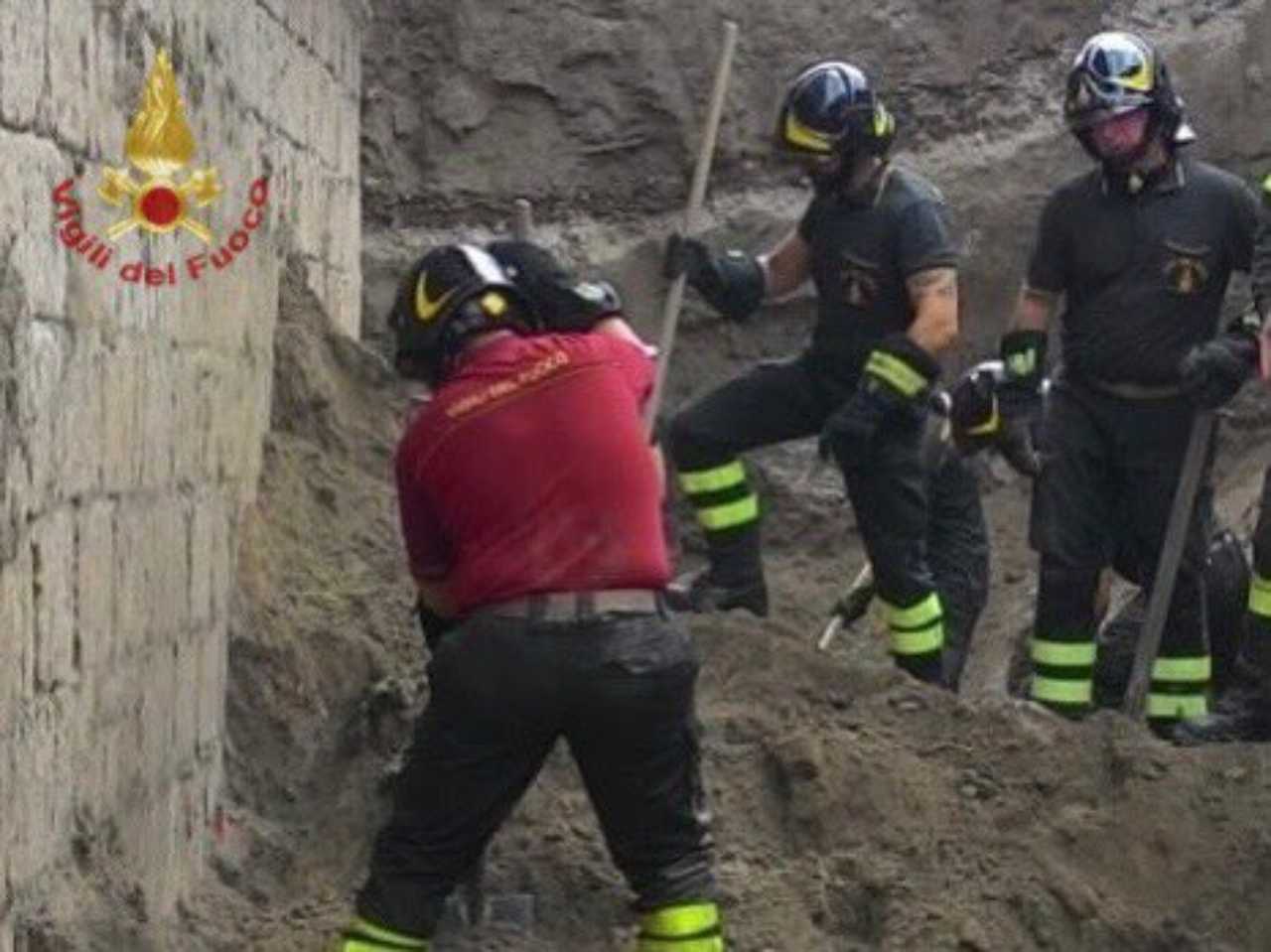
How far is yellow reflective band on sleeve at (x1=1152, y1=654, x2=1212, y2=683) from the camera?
9938 mm

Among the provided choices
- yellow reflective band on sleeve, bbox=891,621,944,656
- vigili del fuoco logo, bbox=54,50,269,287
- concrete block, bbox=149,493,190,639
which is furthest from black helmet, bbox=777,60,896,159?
concrete block, bbox=149,493,190,639

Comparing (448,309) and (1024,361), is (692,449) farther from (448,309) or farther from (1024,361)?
(448,309)

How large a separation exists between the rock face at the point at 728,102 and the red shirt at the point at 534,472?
6178 mm

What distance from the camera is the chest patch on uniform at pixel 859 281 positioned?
1012 centimetres

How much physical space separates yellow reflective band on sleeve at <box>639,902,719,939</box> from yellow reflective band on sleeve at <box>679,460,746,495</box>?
12.0ft

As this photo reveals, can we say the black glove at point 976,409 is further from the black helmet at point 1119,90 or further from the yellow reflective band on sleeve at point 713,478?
the black helmet at point 1119,90

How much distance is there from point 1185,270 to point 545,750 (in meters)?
3.59

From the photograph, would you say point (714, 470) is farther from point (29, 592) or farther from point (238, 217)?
point (29, 592)

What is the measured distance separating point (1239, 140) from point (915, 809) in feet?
19.5

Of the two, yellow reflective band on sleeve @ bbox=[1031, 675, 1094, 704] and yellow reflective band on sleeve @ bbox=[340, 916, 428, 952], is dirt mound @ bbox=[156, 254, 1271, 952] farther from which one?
yellow reflective band on sleeve @ bbox=[340, 916, 428, 952]

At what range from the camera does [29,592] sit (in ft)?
20.2

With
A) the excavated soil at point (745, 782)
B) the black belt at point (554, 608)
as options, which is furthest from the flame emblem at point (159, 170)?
the excavated soil at point (745, 782)

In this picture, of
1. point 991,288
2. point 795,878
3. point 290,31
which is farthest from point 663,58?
point 795,878

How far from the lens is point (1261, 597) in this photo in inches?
376
